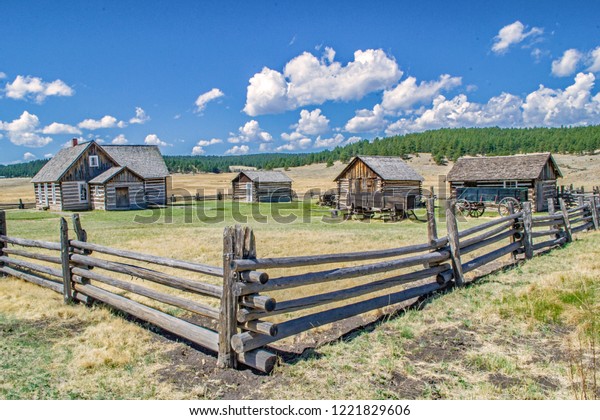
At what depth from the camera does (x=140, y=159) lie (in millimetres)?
44438

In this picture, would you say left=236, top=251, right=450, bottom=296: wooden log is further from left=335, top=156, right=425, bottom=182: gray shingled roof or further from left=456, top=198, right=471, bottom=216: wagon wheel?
left=335, top=156, right=425, bottom=182: gray shingled roof

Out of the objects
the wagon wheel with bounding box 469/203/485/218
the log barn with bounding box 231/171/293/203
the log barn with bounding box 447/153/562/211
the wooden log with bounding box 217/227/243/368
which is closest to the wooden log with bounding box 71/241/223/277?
the wooden log with bounding box 217/227/243/368

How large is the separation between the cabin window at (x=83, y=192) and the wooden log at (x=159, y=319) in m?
32.4

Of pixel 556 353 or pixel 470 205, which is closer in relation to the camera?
pixel 556 353

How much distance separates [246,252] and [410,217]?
23.9m

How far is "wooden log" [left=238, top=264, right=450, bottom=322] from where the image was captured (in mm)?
5199

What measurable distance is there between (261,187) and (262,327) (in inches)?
1658

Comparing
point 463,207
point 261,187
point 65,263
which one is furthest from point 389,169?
point 65,263

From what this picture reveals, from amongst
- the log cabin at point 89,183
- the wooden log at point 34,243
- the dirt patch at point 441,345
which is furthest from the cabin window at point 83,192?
the dirt patch at point 441,345

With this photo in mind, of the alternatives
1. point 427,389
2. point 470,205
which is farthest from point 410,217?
point 427,389

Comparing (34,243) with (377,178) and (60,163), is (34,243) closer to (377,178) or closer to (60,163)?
(377,178)

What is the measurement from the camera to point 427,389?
4355 millimetres

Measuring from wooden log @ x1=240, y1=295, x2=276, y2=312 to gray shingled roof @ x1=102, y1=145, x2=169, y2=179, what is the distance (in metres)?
39.2
